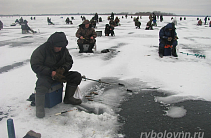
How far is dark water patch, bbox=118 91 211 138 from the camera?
290cm

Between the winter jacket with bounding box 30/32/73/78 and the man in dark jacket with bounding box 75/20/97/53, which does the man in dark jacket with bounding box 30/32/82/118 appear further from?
the man in dark jacket with bounding box 75/20/97/53

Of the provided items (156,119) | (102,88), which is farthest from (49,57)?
(156,119)

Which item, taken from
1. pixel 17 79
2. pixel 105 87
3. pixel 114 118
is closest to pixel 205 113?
pixel 114 118

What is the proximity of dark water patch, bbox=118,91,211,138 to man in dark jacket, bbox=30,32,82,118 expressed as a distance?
4.32 feet

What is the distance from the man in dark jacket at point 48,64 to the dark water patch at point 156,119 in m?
1.32

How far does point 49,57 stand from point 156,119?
2.11 metres

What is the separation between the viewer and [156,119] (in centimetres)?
320

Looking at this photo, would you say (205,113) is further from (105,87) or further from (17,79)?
(17,79)

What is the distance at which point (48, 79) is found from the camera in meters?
3.20

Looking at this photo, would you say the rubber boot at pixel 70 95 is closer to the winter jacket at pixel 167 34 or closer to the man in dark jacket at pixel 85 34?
the man in dark jacket at pixel 85 34

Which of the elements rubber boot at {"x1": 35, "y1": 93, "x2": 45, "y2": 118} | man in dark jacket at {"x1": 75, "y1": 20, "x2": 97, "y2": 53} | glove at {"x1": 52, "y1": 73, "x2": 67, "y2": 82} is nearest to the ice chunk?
glove at {"x1": 52, "y1": 73, "x2": 67, "y2": 82}

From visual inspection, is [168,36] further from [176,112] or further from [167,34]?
[176,112]

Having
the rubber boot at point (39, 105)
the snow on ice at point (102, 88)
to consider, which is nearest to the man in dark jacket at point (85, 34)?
the snow on ice at point (102, 88)

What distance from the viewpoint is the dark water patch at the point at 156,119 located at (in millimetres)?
2896
